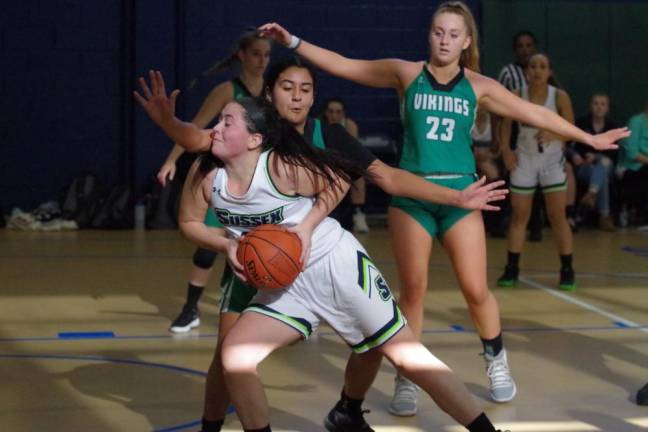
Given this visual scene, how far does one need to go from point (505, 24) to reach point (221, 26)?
11.0 ft

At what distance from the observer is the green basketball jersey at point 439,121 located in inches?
215

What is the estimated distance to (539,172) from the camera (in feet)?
30.1

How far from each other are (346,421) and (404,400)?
496 mm

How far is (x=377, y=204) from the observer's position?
1468 cm

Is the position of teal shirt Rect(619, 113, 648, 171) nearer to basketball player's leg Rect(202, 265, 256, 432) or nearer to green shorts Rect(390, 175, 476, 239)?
green shorts Rect(390, 175, 476, 239)

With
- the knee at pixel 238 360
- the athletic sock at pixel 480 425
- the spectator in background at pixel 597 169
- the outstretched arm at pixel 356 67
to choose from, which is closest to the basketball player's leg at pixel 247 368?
the knee at pixel 238 360

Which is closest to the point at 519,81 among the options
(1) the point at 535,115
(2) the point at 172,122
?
(1) the point at 535,115

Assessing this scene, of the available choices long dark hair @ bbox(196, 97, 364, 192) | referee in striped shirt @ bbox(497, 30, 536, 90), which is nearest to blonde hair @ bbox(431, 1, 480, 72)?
long dark hair @ bbox(196, 97, 364, 192)

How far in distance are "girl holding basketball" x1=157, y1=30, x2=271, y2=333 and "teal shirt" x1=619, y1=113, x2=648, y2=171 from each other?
6.67m

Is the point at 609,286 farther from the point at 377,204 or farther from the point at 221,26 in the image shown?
the point at 221,26

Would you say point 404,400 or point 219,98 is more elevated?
point 219,98

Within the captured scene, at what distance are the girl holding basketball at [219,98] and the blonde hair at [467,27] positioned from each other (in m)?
1.45

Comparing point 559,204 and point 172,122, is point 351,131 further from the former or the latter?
point 172,122

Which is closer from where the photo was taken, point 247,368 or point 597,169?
point 247,368
